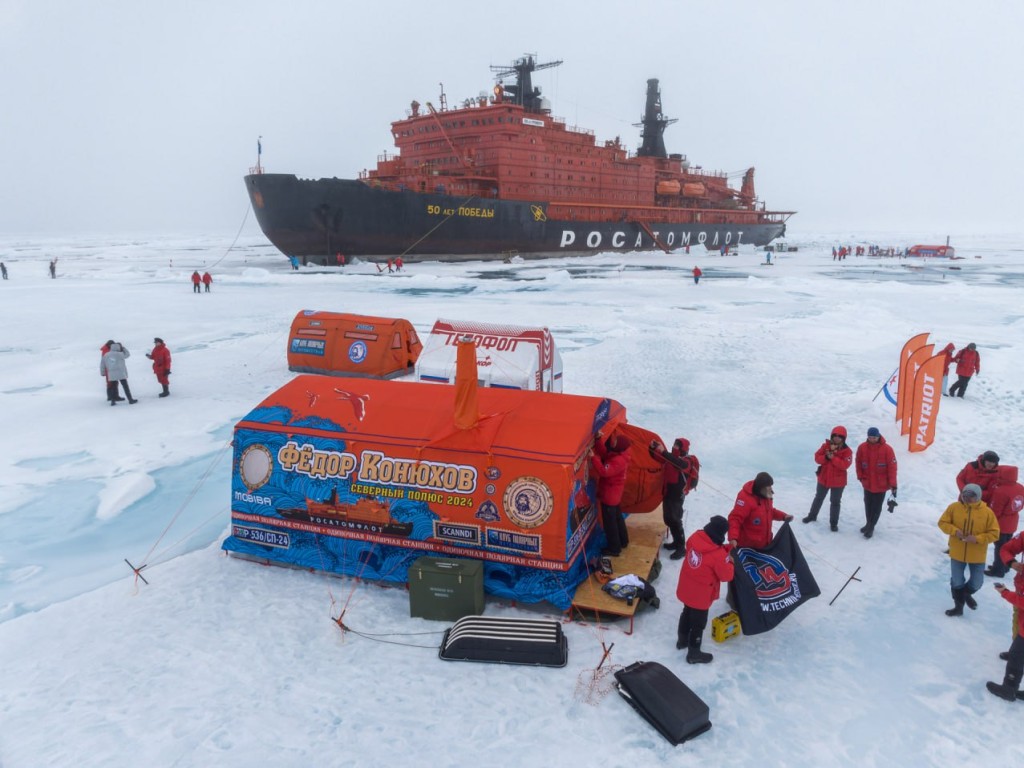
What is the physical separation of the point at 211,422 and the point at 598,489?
829 centimetres

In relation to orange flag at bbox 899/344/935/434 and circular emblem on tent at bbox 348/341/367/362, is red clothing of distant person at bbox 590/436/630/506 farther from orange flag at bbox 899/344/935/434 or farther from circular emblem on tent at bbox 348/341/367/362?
circular emblem on tent at bbox 348/341/367/362

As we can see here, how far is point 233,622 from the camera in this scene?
6070 millimetres

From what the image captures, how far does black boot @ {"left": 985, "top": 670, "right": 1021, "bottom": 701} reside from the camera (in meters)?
4.97

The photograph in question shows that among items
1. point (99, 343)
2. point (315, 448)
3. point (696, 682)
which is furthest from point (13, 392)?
point (696, 682)

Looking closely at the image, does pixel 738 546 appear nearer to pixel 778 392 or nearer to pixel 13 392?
pixel 778 392

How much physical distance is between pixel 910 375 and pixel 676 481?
6257mm

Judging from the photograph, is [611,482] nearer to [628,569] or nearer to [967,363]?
[628,569]

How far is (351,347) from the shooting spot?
1507 centimetres

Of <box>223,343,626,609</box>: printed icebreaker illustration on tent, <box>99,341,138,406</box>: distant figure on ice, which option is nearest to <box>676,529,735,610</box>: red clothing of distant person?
<box>223,343,626,609</box>: printed icebreaker illustration on tent

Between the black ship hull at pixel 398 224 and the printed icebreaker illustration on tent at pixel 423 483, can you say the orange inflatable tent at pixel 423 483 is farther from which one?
the black ship hull at pixel 398 224

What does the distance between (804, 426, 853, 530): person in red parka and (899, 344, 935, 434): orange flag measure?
11.8ft

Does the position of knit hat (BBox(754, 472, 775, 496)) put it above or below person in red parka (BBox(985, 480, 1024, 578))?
above

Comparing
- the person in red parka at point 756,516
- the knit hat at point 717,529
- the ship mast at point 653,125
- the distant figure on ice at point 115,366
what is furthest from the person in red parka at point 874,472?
the ship mast at point 653,125

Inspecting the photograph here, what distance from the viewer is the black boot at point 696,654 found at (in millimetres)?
5477
